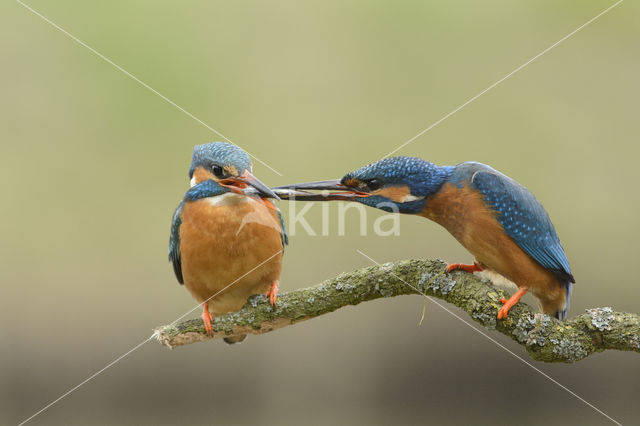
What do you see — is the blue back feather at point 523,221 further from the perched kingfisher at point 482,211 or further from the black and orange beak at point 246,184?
the black and orange beak at point 246,184

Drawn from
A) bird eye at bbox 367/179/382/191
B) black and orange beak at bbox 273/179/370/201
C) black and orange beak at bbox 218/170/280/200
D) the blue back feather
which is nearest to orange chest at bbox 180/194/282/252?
black and orange beak at bbox 218/170/280/200

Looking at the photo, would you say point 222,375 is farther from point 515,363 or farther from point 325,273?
point 515,363

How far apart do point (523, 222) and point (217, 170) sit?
1191mm

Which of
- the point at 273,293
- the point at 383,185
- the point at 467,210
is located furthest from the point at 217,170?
the point at 467,210

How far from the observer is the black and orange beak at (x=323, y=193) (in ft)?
7.52

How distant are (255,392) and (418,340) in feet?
5.16

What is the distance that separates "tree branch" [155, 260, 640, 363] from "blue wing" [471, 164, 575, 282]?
0.27m

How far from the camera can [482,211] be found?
2471 millimetres

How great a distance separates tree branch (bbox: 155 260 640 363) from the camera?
215 cm

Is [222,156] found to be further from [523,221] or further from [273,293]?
[523,221]

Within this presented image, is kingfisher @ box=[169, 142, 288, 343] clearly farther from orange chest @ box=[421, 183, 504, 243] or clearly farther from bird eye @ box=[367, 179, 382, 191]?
orange chest @ box=[421, 183, 504, 243]

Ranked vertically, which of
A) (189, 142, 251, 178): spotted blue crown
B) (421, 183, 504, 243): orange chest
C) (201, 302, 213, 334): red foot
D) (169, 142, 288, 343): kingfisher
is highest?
(189, 142, 251, 178): spotted blue crown

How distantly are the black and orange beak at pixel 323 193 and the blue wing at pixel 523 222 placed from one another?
50cm

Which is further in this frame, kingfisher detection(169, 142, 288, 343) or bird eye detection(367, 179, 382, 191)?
kingfisher detection(169, 142, 288, 343)
